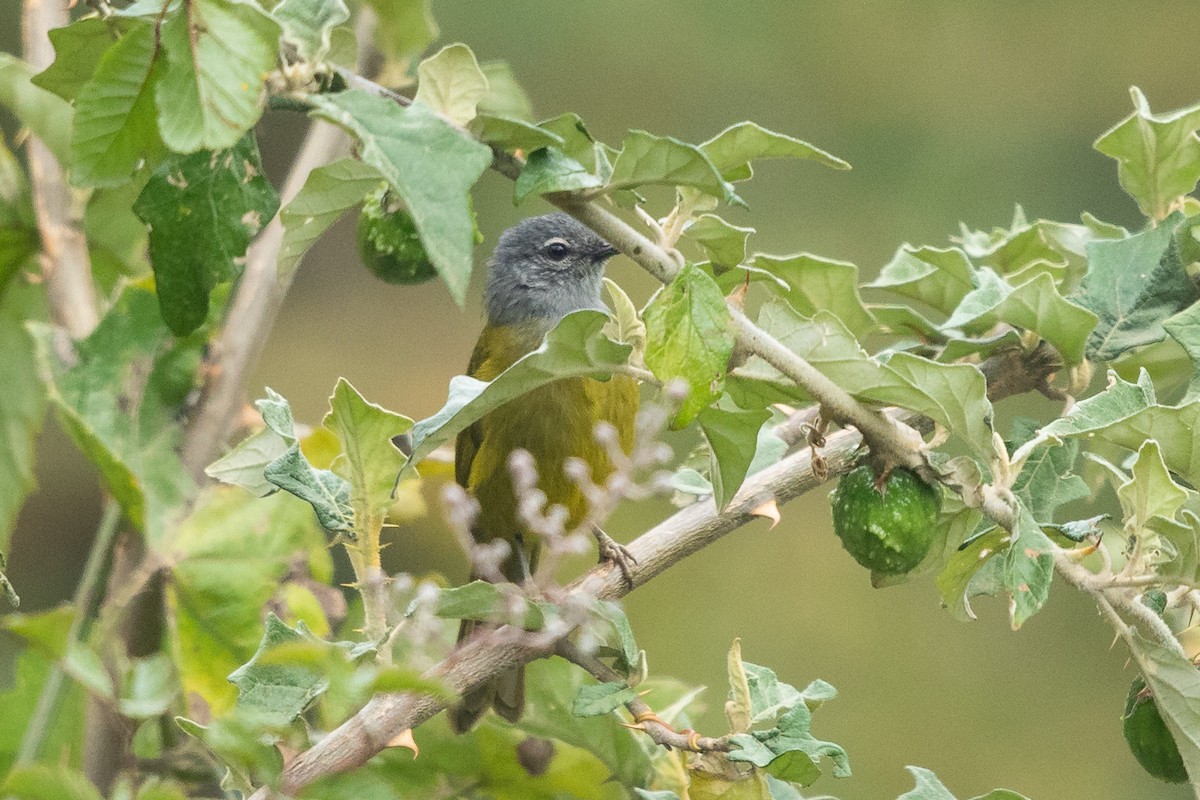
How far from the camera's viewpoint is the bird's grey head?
315 centimetres

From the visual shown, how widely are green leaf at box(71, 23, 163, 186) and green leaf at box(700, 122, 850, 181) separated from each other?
0.50 m

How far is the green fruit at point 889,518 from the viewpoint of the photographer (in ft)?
4.26

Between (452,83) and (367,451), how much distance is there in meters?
0.37

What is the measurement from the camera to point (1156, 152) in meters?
1.63

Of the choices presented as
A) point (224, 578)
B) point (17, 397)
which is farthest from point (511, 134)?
point (17, 397)

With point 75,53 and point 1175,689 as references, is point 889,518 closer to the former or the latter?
point 1175,689

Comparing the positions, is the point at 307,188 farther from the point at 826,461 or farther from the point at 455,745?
the point at 455,745

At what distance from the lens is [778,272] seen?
5.41 feet

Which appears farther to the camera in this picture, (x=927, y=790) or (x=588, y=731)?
(x=588, y=731)

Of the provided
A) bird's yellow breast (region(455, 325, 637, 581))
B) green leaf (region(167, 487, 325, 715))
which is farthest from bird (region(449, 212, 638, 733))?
green leaf (region(167, 487, 325, 715))

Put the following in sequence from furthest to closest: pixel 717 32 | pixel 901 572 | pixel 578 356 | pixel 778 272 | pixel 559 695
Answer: pixel 717 32 < pixel 559 695 < pixel 778 272 < pixel 901 572 < pixel 578 356

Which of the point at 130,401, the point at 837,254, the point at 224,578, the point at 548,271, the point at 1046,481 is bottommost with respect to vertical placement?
the point at 837,254

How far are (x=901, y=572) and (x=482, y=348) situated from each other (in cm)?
177

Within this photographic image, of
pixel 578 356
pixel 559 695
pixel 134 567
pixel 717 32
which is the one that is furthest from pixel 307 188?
pixel 717 32
